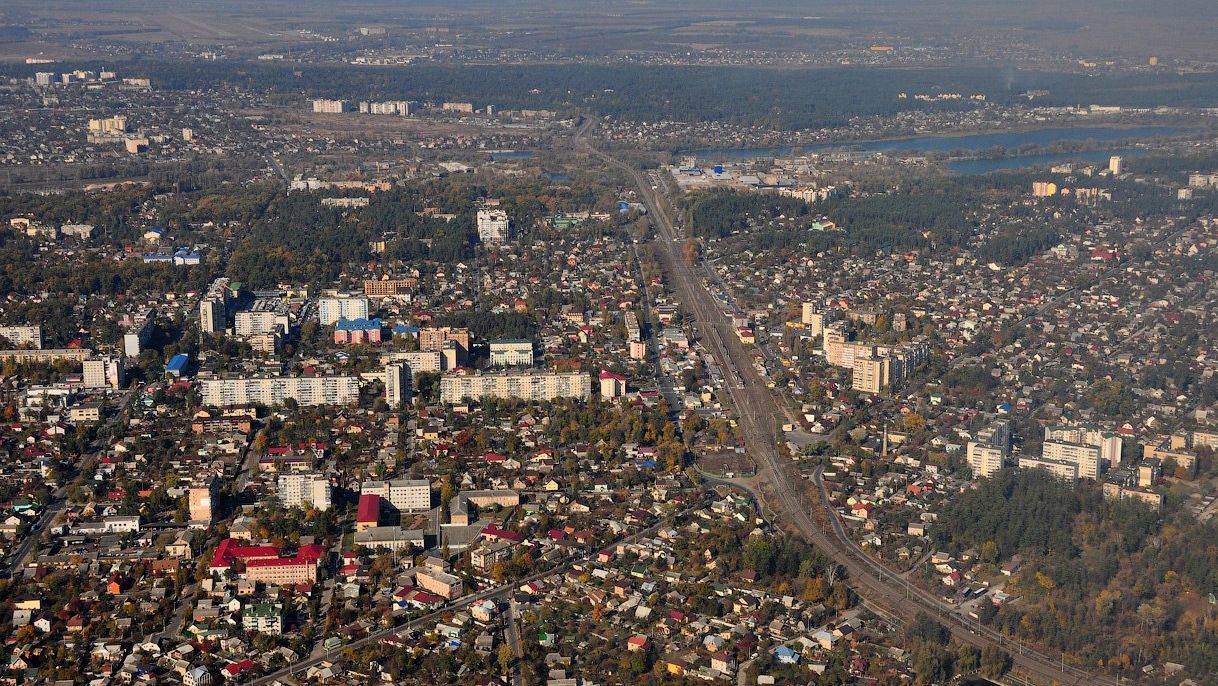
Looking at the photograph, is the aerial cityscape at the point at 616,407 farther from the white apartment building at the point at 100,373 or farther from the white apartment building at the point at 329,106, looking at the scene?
the white apartment building at the point at 329,106

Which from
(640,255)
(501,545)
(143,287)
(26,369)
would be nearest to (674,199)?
(640,255)

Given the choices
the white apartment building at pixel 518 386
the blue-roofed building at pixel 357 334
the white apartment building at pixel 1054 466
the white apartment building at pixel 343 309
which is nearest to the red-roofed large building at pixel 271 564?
the white apartment building at pixel 518 386

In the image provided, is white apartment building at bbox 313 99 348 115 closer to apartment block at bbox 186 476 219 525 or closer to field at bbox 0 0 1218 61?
field at bbox 0 0 1218 61

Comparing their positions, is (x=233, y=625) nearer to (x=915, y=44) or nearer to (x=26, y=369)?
(x=26, y=369)

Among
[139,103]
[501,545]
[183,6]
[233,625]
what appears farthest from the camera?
[183,6]

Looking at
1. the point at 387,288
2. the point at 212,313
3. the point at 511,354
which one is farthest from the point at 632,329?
the point at 212,313

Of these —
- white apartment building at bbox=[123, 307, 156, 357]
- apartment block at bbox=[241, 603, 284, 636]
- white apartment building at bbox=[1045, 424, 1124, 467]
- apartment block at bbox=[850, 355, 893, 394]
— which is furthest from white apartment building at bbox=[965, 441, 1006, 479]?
white apartment building at bbox=[123, 307, 156, 357]
